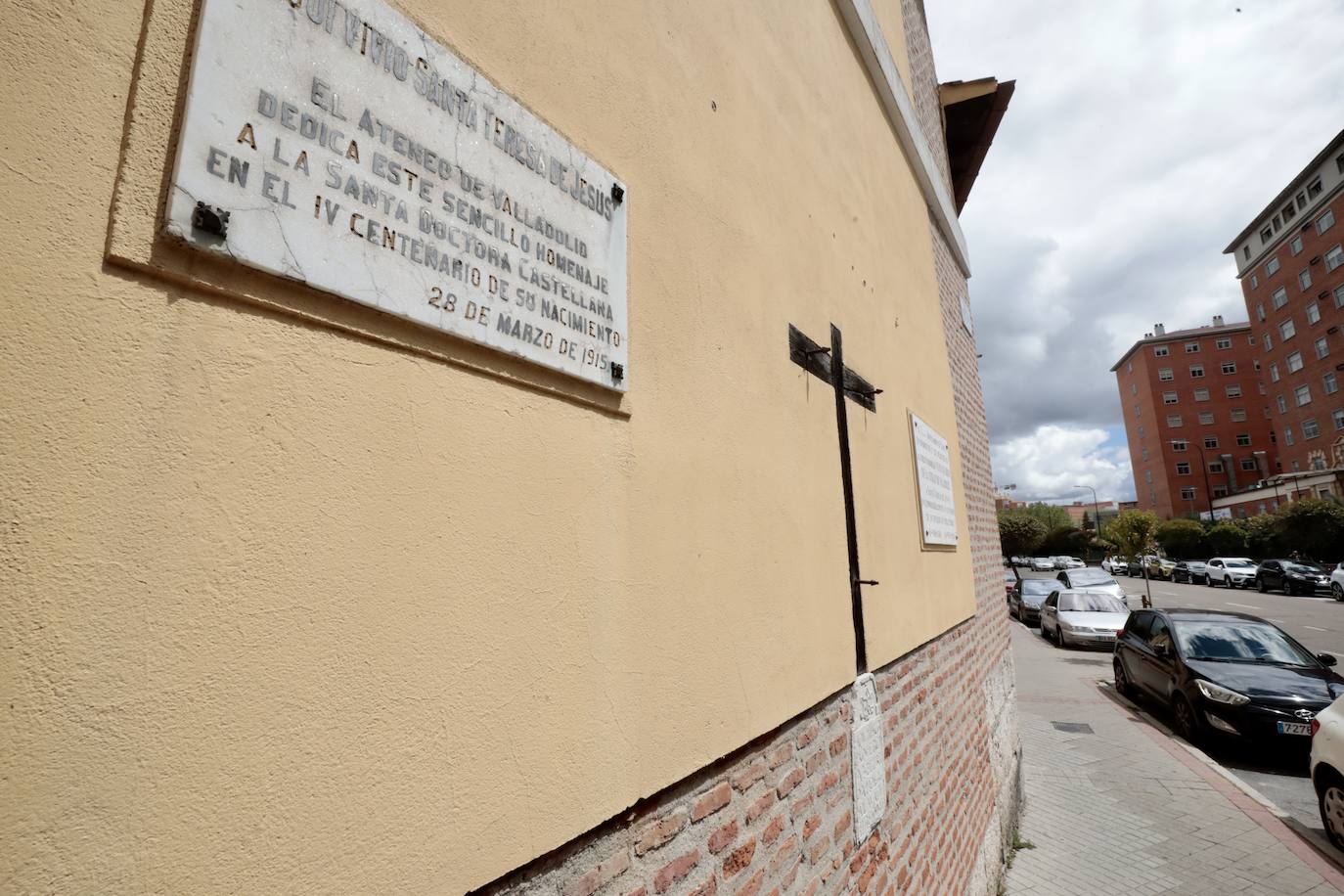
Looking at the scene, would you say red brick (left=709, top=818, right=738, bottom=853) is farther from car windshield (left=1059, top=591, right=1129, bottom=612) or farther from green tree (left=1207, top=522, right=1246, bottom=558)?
green tree (left=1207, top=522, right=1246, bottom=558)

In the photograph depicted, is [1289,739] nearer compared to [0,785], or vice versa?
[0,785]

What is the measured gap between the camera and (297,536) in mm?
1004

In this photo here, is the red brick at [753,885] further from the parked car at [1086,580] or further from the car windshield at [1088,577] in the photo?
the car windshield at [1088,577]

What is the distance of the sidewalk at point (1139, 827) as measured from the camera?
518 centimetres

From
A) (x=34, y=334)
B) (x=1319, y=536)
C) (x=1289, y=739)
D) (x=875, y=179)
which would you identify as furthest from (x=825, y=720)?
(x=1319, y=536)

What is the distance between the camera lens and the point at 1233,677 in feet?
27.1

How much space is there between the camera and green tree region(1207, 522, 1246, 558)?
1602 inches

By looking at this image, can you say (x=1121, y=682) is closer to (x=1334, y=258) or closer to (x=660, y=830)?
(x=660, y=830)

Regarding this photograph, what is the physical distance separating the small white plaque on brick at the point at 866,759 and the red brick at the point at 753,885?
0.85m

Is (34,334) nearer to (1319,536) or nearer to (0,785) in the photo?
(0,785)

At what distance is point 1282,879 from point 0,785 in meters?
7.73

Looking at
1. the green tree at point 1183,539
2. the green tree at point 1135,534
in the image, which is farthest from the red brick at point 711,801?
the green tree at point 1183,539

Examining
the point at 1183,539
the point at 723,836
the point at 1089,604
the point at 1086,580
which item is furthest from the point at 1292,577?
the point at 723,836

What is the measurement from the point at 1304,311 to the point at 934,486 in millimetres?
59315
